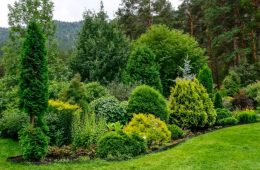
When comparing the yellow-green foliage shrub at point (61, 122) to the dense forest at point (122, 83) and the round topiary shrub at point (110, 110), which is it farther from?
the round topiary shrub at point (110, 110)

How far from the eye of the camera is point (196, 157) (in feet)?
26.8

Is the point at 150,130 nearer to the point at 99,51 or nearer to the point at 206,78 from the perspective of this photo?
the point at 206,78

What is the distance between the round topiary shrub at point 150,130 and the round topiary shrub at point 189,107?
199 centimetres

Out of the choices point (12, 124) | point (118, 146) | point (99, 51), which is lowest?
point (118, 146)

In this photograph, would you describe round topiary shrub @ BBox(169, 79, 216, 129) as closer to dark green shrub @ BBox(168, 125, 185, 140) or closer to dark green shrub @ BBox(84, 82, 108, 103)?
dark green shrub @ BBox(168, 125, 185, 140)

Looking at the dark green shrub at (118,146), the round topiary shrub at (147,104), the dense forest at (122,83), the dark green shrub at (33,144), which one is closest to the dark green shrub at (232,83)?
the dense forest at (122,83)

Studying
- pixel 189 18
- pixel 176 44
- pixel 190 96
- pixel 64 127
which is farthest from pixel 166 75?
pixel 189 18

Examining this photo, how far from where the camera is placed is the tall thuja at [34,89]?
8211 mm

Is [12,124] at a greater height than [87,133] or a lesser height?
greater

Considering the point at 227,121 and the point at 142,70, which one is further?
the point at 142,70

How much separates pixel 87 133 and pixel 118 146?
4.28 ft

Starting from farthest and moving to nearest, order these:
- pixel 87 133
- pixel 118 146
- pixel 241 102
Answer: pixel 241 102 → pixel 87 133 → pixel 118 146

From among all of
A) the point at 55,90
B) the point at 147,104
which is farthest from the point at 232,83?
the point at 55,90

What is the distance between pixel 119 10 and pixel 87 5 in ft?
59.5
